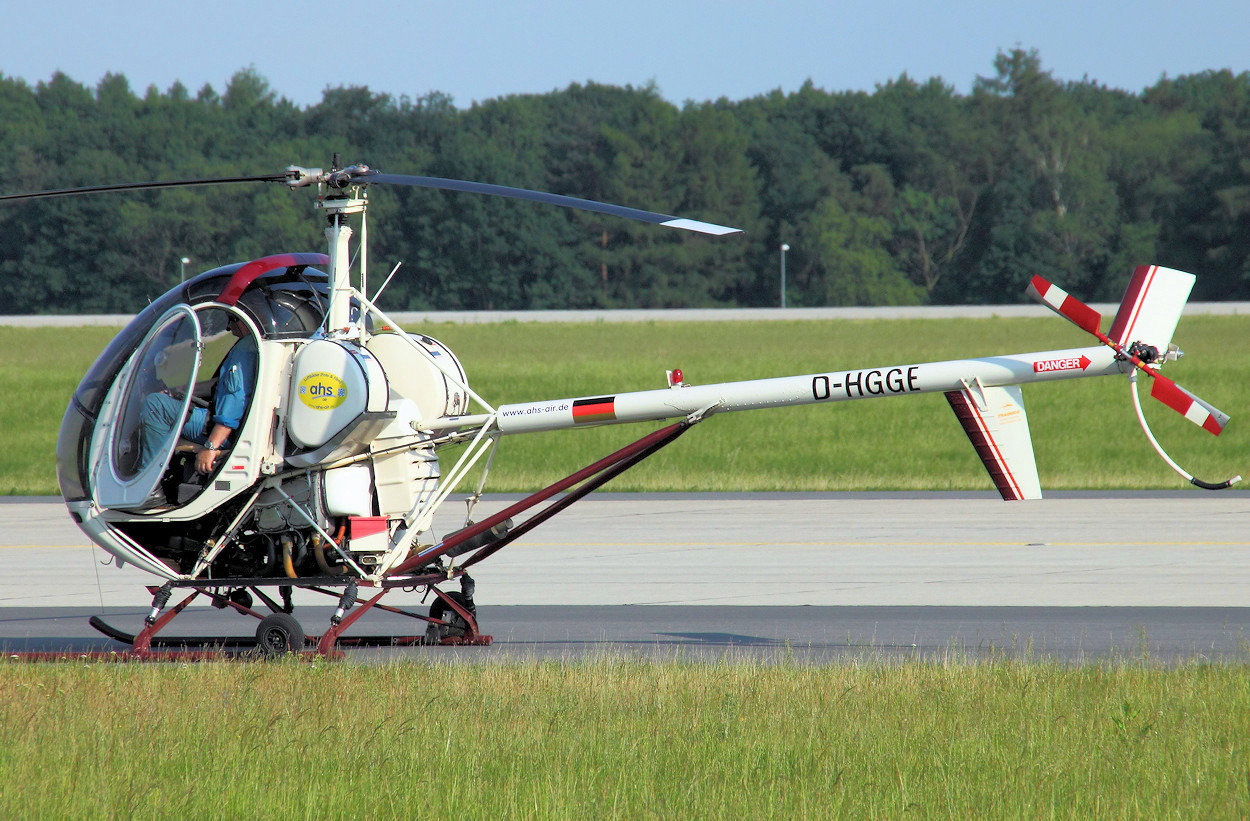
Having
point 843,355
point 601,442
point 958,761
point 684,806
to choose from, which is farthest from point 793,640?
point 843,355

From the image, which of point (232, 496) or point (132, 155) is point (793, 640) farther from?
point (132, 155)

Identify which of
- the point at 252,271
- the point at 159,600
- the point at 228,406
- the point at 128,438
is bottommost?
the point at 159,600

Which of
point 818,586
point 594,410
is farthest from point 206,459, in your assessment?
point 818,586

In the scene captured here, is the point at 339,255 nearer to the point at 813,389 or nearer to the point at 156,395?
the point at 156,395

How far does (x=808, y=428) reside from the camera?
103 ft

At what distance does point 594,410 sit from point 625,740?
3.25 m

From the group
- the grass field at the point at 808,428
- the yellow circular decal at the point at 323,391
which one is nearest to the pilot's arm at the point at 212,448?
the yellow circular decal at the point at 323,391

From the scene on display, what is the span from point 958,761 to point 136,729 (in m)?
4.40

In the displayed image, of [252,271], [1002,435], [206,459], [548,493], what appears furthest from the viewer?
[548,493]

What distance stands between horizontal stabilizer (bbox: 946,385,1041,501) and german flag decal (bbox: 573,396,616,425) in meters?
2.36

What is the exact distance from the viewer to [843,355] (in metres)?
44.8

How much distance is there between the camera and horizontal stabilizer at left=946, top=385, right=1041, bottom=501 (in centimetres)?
918

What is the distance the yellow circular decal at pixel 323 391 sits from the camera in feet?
30.7

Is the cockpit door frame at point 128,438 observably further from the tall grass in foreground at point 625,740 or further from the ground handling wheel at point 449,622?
the ground handling wheel at point 449,622
